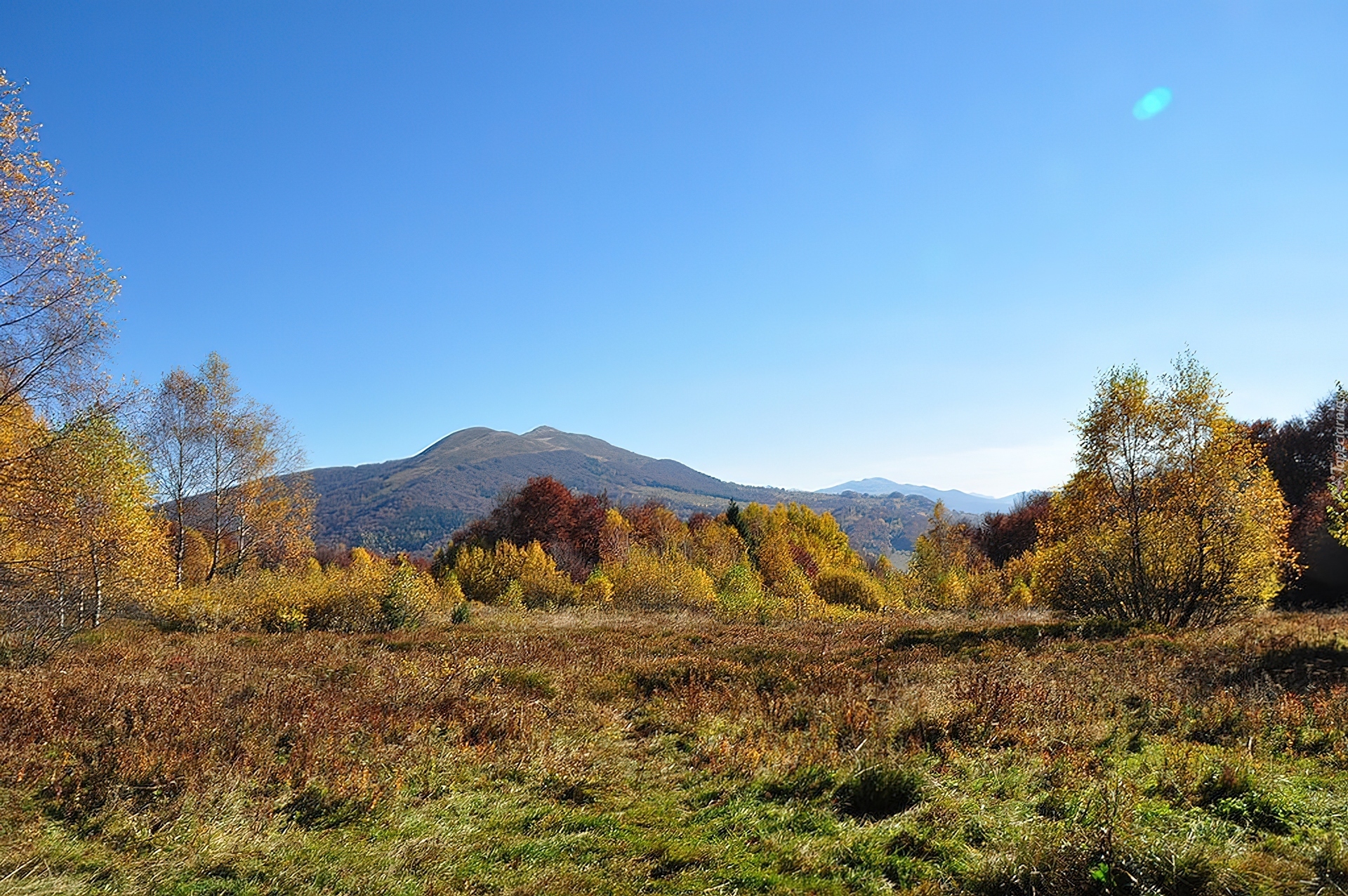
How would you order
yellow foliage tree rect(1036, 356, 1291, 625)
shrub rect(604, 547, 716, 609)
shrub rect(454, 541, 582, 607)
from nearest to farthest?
yellow foliage tree rect(1036, 356, 1291, 625) → shrub rect(604, 547, 716, 609) → shrub rect(454, 541, 582, 607)

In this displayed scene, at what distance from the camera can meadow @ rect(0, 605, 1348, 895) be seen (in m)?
4.95

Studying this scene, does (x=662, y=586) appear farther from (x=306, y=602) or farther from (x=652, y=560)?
(x=306, y=602)

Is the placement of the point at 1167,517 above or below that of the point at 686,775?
above

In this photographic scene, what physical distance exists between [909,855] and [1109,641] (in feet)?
42.8

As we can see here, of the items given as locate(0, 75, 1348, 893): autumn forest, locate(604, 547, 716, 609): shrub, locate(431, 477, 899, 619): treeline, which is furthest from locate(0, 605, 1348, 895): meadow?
locate(604, 547, 716, 609): shrub

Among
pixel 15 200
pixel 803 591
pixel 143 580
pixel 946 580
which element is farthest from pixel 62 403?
pixel 946 580

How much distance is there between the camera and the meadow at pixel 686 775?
4.95m

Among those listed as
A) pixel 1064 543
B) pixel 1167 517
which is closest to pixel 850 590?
pixel 1064 543

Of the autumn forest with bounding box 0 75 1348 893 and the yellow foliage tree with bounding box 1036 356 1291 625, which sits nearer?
the autumn forest with bounding box 0 75 1348 893

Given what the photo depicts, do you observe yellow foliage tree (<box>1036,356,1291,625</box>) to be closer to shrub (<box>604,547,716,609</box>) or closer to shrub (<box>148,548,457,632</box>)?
shrub (<box>604,547,716,609</box>)

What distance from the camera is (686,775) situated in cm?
764

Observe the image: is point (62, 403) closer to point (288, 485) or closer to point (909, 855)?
point (909, 855)

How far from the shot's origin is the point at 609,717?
10273mm

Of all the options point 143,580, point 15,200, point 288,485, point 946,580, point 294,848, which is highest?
point 15,200
